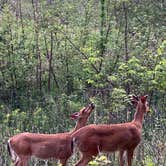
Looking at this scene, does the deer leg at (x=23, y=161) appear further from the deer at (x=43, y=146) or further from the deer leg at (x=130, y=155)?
the deer leg at (x=130, y=155)

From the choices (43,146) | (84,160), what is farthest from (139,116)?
(43,146)

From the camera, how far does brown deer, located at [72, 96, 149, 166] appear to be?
919 centimetres

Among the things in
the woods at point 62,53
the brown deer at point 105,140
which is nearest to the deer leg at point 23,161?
the brown deer at point 105,140

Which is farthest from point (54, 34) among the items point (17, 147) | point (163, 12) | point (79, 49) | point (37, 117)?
point (17, 147)

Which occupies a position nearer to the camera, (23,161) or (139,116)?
(139,116)

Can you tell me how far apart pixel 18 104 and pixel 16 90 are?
1.73 ft

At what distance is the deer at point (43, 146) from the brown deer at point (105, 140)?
107cm

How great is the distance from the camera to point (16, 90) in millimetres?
18750

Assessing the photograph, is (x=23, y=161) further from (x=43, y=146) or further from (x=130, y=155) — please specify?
(x=130, y=155)

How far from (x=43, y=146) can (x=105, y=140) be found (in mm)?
1495

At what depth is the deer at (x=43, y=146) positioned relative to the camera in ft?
34.2

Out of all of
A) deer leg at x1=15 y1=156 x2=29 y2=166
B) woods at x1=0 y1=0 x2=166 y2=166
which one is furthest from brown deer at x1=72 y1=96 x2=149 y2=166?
woods at x1=0 y1=0 x2=166 y2=166

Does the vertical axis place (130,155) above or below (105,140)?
below

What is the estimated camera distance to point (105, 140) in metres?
9.29
